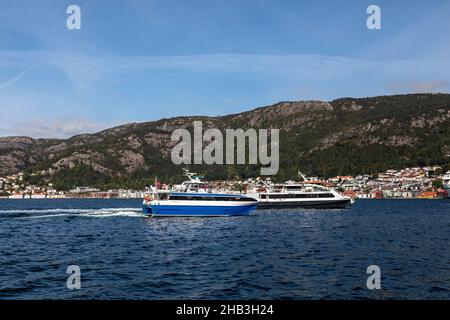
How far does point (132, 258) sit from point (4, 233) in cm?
3232

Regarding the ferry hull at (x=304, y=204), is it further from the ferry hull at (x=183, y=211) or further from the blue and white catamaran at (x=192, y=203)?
the ferry hull at (x=183, y=211)

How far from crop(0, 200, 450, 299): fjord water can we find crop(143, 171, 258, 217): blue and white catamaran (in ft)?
62.9

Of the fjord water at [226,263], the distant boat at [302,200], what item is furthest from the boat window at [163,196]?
the distant boat at [302,200]

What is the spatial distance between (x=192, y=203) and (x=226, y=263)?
46454 mm

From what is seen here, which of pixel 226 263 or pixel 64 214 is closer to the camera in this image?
pixel 226 263

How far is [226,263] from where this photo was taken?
3556 centimetres

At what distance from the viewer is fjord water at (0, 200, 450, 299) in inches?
1013

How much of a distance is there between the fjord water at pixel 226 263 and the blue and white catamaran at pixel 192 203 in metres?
19.2

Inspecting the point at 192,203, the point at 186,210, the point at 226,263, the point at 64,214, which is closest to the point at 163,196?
the point at 186,210

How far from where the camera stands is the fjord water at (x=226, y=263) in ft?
84.4

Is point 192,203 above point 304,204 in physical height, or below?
above

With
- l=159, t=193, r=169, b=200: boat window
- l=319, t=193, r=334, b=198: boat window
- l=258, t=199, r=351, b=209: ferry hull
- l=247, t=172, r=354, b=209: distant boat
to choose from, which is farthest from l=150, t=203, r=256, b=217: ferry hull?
l=319, t=193, r=334, b=198: boat window

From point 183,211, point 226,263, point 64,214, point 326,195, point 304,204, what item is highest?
point 326,195

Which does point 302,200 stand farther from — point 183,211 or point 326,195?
point 183,211
